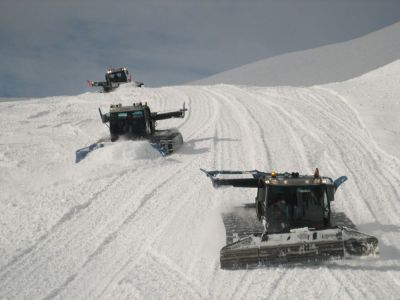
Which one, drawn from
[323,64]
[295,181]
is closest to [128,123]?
[295,181]

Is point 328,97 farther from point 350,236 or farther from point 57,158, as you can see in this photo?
point 350,236

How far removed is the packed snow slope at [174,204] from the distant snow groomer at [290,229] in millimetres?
225

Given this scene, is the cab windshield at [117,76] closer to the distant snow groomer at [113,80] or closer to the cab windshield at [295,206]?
the distant snow groomer at [113,80]

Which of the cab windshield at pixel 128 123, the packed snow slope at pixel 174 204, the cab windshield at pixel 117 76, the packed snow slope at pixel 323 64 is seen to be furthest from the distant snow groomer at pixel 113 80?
the packed snow slope at pixel 323 64

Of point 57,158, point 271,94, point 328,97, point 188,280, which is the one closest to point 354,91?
point 328,97

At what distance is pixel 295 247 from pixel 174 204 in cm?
434

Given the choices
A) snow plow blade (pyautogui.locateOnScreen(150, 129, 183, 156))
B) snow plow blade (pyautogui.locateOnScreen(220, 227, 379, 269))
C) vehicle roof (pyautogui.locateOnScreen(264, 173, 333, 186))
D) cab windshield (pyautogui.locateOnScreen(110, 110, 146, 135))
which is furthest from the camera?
cab windshield (pyautogui.locateOnScreen(110, 110, 146, 135))

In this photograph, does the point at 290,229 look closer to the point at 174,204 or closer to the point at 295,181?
the point at 295,181

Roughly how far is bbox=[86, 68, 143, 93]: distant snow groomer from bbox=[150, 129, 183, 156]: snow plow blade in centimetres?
1732

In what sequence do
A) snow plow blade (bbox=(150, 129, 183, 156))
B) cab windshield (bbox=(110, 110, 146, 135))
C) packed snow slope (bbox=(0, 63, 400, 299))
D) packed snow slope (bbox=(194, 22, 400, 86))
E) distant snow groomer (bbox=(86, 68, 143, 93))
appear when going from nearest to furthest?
1. packed snow slope (bbox=(0, 63, 400, 299))
2. snow plow blade (bbox=(150, 129, 183, 156))
3. cab windshield (bbox=(110, 110, 146, 135))
4. distant snow groomer (bbox=(86, 68, 143, 93))
5. packed snow slope (bbox=(194, 22, 400, 86))

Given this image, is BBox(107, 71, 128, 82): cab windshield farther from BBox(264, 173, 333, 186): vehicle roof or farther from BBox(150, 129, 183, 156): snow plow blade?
BBox(264, 173, 333, 186): vehicle roof

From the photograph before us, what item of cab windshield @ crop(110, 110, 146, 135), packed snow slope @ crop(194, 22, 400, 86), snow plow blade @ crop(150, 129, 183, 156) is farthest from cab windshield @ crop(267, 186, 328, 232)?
packed snow slope @ crop(194, 22, 400, 86)

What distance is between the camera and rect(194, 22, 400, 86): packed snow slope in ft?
177

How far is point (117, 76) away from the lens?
35.0 metres
